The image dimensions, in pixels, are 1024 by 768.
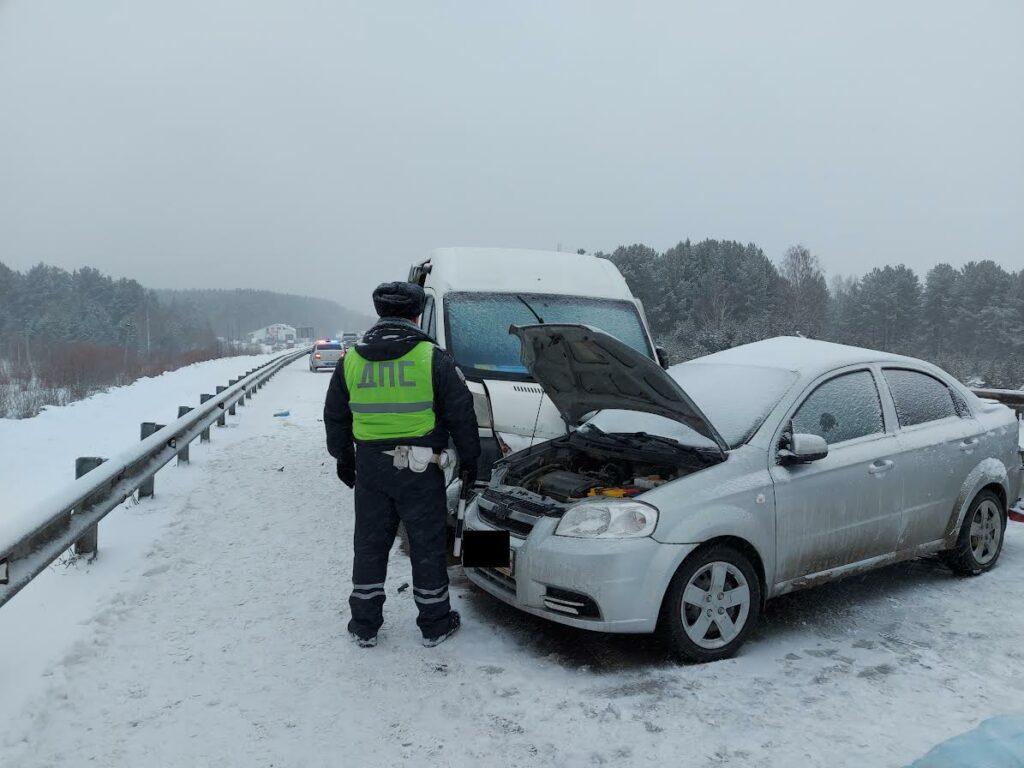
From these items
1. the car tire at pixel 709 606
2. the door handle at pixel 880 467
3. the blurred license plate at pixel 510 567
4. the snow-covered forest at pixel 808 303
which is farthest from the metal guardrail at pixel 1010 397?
the snow-covered forest at pixel 808 303

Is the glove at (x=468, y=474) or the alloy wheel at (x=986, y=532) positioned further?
the alloy wheel at (x=986, y=532)

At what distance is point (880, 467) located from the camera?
15.0 ft

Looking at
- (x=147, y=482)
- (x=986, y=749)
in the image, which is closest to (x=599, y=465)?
(x=986, y=749)

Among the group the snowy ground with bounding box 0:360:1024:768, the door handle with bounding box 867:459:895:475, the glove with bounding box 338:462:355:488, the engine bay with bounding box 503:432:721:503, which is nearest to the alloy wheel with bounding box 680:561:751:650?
the snowy ground with bounding box 0:360:1024:768

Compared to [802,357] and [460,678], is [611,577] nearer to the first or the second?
[460,678]

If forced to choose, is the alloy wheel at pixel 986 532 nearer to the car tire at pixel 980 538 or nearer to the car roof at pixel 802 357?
the car tire at pixel 980 538

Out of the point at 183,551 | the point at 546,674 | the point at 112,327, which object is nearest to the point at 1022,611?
the point at 546,674

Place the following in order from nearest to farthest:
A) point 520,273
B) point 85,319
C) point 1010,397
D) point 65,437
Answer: point 520,273 < point 65,437 < point 1010,397 < point 85,319

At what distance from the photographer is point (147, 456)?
618cm

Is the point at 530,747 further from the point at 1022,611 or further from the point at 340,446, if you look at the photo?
the point at 1022,611

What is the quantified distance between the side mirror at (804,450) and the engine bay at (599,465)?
408 millimetres

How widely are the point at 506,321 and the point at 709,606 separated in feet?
12.0

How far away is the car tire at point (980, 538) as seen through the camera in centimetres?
508

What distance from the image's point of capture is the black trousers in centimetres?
406
